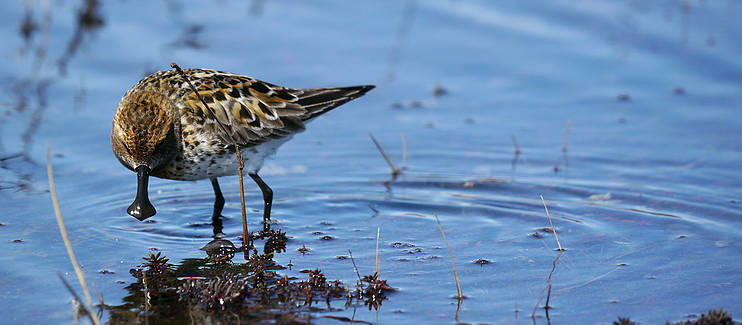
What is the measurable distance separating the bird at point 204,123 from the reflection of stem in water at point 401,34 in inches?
147

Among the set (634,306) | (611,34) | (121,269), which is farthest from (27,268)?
(611,34)

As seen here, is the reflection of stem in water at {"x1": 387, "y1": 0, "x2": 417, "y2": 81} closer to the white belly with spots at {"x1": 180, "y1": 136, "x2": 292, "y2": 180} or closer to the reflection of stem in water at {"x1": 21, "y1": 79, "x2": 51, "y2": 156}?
the white belly with spots at {"x1": 180, "y1": 136, "x2": 292, "y2": 180}

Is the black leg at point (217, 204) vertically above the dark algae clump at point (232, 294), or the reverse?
the black leg at point (217, 204)

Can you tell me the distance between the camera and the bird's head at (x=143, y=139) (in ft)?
25.0

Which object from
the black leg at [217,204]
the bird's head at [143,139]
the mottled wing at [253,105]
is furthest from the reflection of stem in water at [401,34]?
the bird's head at [143,139]

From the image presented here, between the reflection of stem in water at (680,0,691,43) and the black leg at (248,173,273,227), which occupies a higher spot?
the reflection of stem in water at (680,0,691,43)

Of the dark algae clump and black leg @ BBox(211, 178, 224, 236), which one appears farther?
black leg @ BBox(211, 178, 224, 236)

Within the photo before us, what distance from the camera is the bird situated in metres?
7.72

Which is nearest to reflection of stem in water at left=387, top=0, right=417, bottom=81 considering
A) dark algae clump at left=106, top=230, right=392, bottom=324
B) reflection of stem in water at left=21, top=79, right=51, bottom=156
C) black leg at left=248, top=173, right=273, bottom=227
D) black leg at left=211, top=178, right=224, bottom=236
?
black leg at left=248, top=173, right=273, bottom=227

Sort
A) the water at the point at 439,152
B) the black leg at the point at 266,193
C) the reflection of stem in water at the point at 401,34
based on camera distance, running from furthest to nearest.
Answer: the reflection of stem in water at the point at 401,34, the black leg at the point at 266,193, the water at the point at 439,152

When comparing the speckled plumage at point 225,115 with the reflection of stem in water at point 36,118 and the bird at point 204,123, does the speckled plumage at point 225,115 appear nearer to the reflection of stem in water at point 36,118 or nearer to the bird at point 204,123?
the bird at point 204,123

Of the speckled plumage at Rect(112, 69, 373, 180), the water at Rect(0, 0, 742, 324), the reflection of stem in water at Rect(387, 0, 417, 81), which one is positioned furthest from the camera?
the reflection of stem in water at Rect(387, 0, 417, 81)

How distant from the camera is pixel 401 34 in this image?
46.3 feet

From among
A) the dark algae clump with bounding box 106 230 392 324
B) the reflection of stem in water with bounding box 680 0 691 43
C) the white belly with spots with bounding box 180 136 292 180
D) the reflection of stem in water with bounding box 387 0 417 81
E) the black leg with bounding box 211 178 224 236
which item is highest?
the reflection of stem in water with bounding box 680 0 691 43
